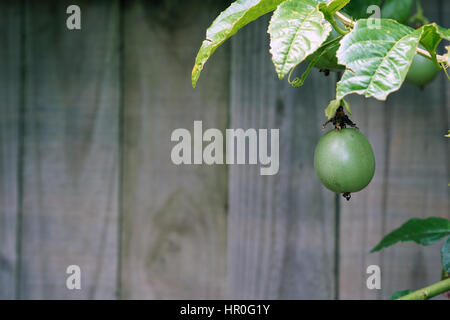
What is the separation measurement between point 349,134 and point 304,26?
7.2 inches

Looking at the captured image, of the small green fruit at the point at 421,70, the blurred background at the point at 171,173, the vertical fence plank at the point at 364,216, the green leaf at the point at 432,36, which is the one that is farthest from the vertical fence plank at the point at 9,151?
the green leaf at the point at 432,36

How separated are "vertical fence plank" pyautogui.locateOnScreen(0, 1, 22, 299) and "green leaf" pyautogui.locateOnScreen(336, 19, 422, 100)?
861 mm

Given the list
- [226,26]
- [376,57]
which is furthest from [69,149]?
[376,57]

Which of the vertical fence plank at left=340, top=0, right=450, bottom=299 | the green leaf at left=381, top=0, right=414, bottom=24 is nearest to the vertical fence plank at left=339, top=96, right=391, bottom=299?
the vertical fence plank at left=340, top=0, right=450, bottom=299

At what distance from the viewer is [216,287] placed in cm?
101

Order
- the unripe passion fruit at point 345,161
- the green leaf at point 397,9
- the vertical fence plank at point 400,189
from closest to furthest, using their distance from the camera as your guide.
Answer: the unripe passion fruit at point 345,161 < the green leaf at point 397,9 < the vertical fence plank at point 400,189

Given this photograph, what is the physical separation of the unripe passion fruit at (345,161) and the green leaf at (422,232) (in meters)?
0.26

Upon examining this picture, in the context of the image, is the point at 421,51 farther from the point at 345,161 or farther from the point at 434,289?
the point at 434,289

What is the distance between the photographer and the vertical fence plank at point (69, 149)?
3.35ft

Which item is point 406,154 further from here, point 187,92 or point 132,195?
point 132,195

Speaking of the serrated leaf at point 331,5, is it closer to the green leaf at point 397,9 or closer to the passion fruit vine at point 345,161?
the passion fruit vine at point 345,161

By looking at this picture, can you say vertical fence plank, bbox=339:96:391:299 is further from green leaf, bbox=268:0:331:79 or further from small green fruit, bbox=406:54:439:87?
green leaf, bbox=268:0:331:79

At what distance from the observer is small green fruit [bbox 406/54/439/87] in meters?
0.71

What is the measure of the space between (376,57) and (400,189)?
64 centimetres
